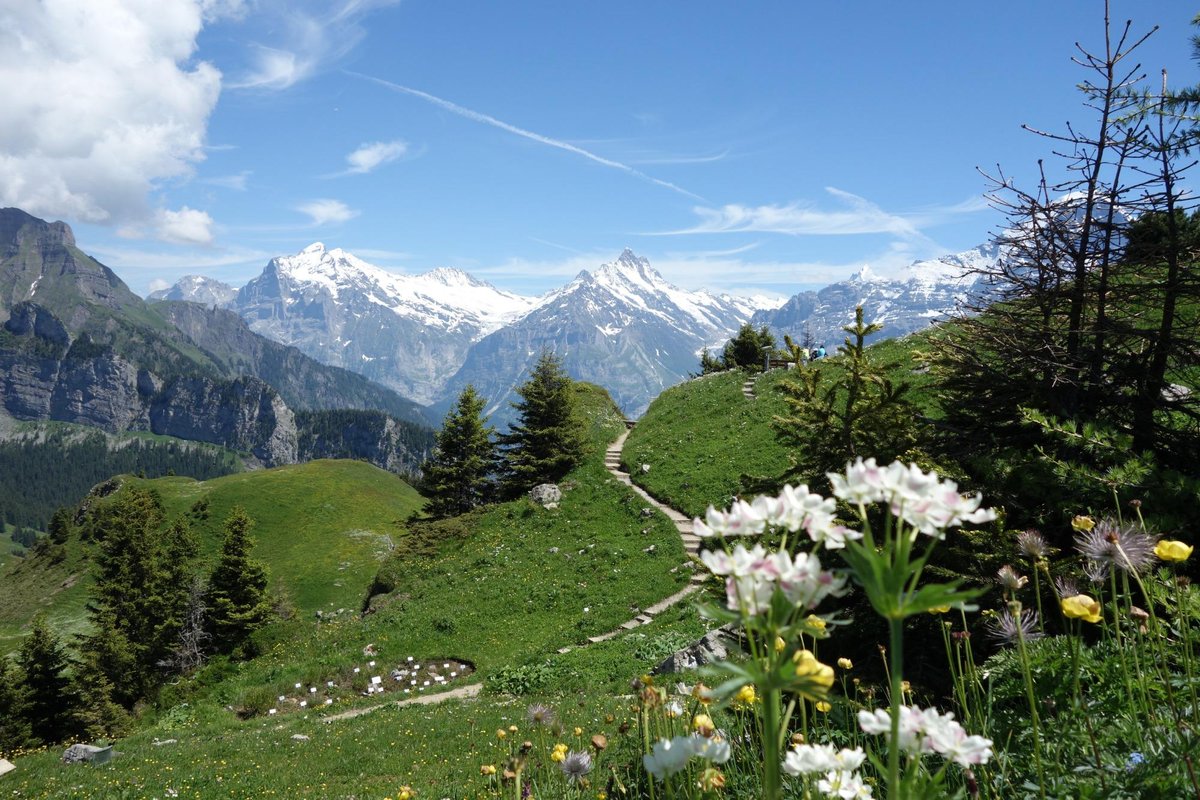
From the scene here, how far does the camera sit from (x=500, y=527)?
1128 inches

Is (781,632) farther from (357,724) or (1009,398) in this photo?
(357,724)

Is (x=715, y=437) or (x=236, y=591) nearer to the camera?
(x=715, y=437)

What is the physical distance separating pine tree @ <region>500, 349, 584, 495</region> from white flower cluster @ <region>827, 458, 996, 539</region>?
30.8 m

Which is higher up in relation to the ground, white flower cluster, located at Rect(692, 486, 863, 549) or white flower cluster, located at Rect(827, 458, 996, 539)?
white flower cluster, located at Rect(827, 458, 996, 539)

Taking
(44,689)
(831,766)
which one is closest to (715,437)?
(831,766)

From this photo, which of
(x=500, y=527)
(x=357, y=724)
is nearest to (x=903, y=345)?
(x=500, y=527)

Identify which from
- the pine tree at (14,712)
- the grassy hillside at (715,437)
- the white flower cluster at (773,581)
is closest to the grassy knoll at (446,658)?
the grassy hillside at (715,437)

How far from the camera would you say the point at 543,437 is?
32969 millimetres

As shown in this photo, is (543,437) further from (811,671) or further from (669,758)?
(811,671)

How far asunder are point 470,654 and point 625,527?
8.51 metres

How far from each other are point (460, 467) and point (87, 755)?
21.8 metres

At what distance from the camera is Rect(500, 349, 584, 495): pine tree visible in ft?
107

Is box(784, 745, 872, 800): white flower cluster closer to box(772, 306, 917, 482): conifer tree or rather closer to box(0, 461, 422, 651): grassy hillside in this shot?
box(772, 306, 917, 482): conifer tree

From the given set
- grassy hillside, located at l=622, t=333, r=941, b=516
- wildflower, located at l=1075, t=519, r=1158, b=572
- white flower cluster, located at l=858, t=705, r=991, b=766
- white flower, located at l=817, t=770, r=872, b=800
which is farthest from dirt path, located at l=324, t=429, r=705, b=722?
white flower cluster, located at l=858, t=705, r=991, b=766
